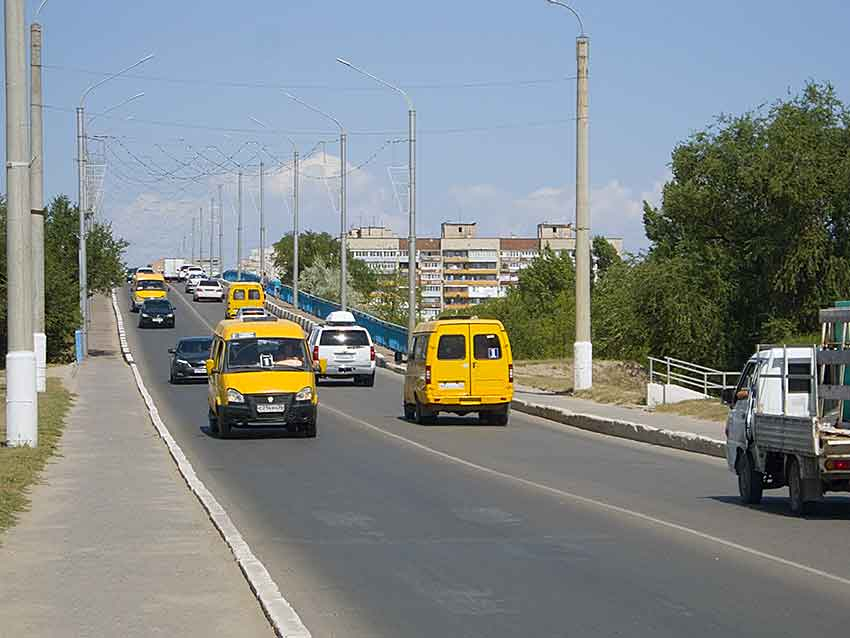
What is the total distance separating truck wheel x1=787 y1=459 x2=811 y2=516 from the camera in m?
15.2

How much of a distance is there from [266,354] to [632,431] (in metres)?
7.19

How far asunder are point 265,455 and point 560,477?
19.3 ft

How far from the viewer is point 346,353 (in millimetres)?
46344

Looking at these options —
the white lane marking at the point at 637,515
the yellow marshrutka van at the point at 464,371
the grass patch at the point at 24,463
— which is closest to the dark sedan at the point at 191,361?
the grass patch at the point at 24,463

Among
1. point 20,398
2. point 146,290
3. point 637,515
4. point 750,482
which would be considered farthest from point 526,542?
point 146,290

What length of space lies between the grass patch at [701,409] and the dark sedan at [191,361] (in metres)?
19.2

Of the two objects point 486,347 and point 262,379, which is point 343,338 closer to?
point 486,347

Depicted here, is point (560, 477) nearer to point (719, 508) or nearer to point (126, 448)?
point (719, 508)

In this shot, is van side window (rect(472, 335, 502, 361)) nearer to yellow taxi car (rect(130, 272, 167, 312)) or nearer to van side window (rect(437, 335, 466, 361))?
van side window (rect(437, 335, 466, 361))

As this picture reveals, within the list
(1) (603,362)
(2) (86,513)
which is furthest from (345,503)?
(1) (603,362)

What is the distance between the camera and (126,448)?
78.7 feet

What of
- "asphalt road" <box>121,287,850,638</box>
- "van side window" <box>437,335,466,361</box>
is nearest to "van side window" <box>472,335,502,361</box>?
"van side window" <box>437,335,466,361</box>

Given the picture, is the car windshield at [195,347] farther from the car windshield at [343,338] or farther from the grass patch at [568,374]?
the grass patch at [568,374]

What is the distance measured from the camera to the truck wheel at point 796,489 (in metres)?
15.2
